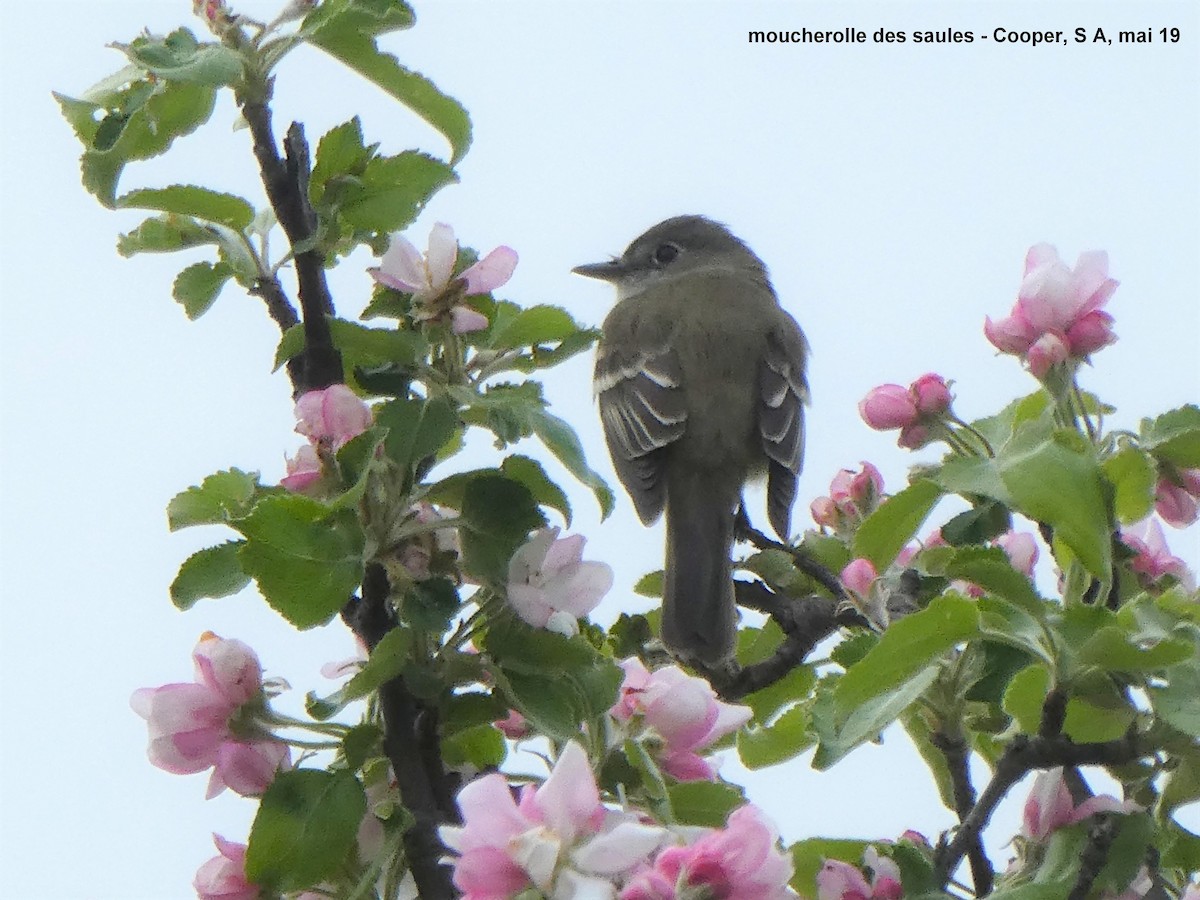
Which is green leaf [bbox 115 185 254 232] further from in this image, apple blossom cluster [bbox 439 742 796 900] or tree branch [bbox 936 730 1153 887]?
tree branch [bbox 936 730 1153 887]

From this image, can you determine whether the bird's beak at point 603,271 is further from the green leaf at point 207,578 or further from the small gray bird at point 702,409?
the green leaf at point 207,578

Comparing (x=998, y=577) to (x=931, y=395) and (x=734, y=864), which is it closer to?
(x=734, y=864)

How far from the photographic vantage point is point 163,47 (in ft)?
6.49

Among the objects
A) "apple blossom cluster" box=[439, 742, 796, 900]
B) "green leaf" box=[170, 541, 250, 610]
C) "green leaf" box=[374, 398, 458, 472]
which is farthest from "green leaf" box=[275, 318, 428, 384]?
"apple blossom cluster" box=[439, 742, 796, 900]

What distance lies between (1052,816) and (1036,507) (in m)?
0.48

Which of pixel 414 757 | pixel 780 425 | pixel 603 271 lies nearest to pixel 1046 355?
pixel 414 757

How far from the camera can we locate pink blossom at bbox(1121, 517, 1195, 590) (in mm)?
2545

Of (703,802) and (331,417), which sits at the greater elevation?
(331,417)

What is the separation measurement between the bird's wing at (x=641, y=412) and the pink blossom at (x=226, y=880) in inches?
107

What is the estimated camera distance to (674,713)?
2004 millimetres

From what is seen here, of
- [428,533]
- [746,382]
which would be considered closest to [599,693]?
[428,533]

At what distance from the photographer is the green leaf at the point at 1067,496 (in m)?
1.91

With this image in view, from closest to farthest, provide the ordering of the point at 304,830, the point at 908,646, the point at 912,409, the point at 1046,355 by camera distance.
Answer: the point at 908,646, the point at 304,830, the point at 1046,355, the point at 912,409

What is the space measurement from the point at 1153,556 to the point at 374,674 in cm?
134
